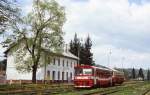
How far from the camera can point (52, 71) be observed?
93.5 m

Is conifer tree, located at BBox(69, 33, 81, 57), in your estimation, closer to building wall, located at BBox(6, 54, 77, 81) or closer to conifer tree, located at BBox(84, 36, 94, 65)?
conifer tree, located at BBox(84, 36, 94, 65)

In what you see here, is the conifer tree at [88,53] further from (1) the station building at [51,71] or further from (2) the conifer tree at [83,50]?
(1) the station building at [51,71]

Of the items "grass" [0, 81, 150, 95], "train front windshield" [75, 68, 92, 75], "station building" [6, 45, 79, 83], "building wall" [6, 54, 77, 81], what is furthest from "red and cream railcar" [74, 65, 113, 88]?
"building wall" [6, 54, 77, 81]

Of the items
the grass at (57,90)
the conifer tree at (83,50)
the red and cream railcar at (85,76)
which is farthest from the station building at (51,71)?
the red and cream railcar at (85,76)

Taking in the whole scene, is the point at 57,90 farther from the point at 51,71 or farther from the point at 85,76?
the point at 51,71

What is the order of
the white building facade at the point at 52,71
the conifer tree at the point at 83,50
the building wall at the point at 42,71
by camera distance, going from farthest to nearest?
the conifer tree at the point at 83,50
the building wall at the point at 42,71
the white building facade at the point at 52,71

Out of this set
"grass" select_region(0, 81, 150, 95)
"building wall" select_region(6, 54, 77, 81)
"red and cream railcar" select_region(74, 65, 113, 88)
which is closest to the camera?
"grass" select_region(0, 81, 150, 95)

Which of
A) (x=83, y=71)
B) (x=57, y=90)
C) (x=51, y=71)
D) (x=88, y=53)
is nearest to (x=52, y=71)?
(x=51, y=71)

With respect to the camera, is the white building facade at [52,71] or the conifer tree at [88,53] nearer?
the white building facade at [52,71]

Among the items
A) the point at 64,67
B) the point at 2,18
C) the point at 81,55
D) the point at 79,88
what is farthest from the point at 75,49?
the point at 2,18

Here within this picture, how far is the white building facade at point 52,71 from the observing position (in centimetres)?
8744

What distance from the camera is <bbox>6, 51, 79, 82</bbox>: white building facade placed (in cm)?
8744

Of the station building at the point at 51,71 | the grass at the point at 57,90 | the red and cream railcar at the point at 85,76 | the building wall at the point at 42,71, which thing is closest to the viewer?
the grass at the point at 57,90

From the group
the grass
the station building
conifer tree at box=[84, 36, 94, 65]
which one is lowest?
the grass
